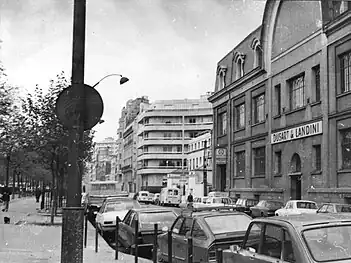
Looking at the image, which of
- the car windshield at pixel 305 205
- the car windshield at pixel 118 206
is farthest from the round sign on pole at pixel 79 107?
the car windshield at pixel 305 205

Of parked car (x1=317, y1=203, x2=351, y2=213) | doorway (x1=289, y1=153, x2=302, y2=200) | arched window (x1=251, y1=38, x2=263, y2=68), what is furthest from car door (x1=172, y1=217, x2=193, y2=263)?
arched window (x1=251, y1=38, x2=263, y2=68)

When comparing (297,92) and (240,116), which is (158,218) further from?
(240,116)

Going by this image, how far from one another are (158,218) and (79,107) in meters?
8.87

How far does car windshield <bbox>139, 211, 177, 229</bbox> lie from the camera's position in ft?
48.1

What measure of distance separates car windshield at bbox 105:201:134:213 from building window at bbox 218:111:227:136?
30251mm

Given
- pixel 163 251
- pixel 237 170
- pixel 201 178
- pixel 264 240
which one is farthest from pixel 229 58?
pixel 264 240

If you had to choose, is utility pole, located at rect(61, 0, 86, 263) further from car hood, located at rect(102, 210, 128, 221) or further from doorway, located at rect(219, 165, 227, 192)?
doorway, located at rect(219, 165, 227, 192)

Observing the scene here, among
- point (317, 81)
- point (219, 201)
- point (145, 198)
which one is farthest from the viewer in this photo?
point (145, 198)

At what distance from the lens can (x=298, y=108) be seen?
37031 millimetres

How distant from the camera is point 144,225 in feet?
47.5

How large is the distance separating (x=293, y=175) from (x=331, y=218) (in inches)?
1226

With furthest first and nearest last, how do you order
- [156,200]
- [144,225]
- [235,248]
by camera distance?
[156,200] → [144,225] → [235,248]

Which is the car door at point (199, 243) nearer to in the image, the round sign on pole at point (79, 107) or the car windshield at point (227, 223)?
the car windshield at point (227, 223)

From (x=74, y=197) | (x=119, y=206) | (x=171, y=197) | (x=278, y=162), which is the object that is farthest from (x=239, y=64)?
(x=74, y=197)
